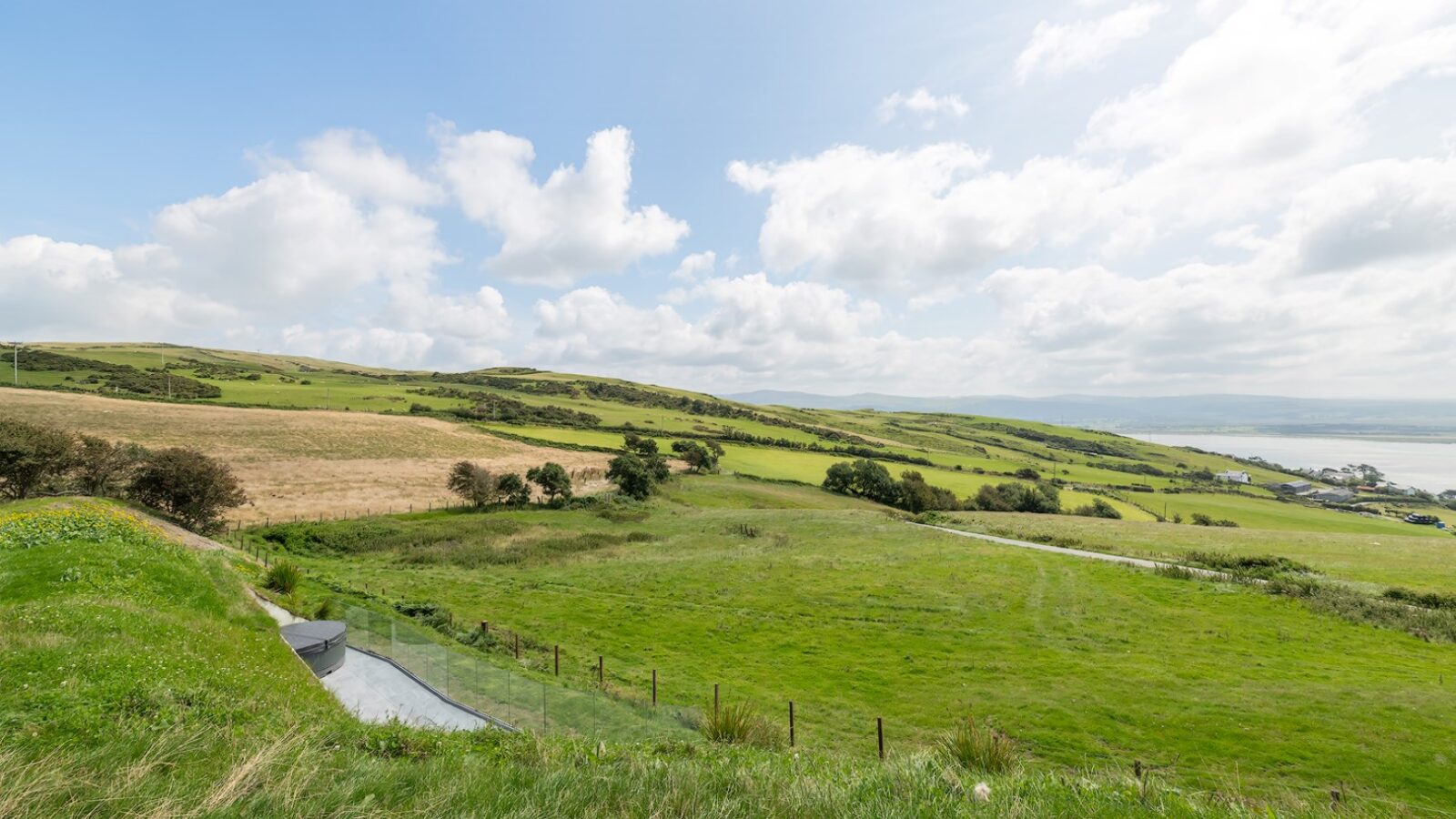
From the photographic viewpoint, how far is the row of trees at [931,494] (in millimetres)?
79875

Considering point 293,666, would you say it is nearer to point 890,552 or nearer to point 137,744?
point 137,744

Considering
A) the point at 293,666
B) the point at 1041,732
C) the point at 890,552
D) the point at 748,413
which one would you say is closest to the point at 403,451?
the point at 890,552

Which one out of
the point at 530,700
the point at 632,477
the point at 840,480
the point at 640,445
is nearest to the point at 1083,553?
the point at 840,480

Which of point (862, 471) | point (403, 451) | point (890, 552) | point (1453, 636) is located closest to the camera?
point (1453, 636)

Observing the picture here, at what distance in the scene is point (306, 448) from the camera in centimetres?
6769

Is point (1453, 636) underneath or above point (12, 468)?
underneath

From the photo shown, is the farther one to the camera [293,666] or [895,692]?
[895,692]

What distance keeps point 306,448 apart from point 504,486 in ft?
98.4

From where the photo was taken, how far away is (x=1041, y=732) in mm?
16516

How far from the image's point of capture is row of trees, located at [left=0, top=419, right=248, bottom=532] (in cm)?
3070

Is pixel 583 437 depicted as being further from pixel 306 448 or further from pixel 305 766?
pixel 305 766

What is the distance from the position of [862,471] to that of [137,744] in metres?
84.2

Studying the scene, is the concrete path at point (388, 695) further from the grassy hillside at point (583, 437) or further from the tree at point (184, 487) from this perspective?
the grassy hillside at point (583, 437)

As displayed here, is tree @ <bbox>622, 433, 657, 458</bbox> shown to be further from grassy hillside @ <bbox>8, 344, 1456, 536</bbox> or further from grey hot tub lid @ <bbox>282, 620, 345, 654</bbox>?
grey hot tub lid @ <bbox>282, 620, 345, 654</bbox>
